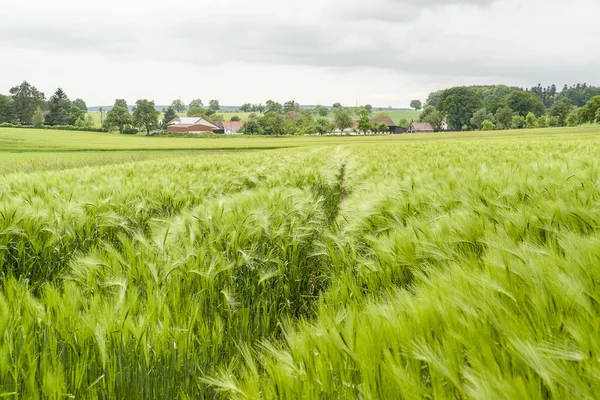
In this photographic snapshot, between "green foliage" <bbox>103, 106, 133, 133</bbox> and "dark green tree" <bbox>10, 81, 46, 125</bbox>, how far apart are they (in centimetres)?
2785

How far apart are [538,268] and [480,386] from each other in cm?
68

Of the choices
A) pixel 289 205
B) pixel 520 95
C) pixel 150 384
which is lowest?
pixel 150 384

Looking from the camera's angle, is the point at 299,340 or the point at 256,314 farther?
the point at 256,314

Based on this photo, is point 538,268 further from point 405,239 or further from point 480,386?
point 405,239

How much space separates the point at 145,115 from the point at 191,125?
3688cm

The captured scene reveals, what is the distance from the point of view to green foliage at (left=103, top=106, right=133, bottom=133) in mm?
92250

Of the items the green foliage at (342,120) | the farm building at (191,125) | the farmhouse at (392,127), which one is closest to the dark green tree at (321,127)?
the green foliage at (342,120)

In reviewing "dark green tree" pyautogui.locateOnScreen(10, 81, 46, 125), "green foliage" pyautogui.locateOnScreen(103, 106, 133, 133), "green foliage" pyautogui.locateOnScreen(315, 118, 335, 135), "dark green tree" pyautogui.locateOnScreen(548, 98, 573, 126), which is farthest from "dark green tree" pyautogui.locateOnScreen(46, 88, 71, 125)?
"dark green tree" pyautogui.locateOnScreen(548, 98, 573, 126)

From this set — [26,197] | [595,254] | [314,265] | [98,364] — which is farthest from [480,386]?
[26,197]

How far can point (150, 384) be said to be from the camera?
4.73 feet

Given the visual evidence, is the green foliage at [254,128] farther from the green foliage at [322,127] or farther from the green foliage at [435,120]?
the green foliage at [435,120]

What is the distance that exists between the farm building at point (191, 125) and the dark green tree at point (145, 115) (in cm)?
2807

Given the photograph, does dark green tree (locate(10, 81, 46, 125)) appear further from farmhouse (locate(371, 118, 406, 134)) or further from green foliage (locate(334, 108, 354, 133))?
farmhouse (locate(371, 118, 406, 134))

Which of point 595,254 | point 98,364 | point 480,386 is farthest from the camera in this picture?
point 98,364
